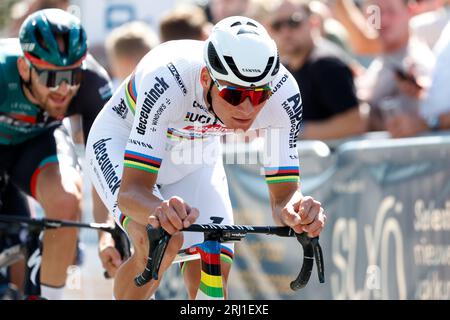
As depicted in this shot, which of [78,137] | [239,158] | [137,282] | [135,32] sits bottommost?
[137,282]

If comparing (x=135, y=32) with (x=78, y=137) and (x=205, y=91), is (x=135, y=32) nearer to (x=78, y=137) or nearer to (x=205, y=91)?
(x=78, y=137)

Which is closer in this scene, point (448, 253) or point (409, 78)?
point (448, 253)

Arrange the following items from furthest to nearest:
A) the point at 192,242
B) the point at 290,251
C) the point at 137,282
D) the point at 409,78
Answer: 1. the point at 290,251
2. the point at 409,78
3. the point at 192,242
4. the point at 137,282

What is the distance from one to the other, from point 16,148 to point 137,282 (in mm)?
2594

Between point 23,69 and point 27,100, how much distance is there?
225 mm

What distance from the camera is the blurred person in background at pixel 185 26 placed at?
934 cm

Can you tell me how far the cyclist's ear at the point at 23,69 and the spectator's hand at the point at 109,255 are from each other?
116cm

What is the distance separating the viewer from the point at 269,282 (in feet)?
30.7

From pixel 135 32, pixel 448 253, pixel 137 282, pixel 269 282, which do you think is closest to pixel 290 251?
pixel 269 282

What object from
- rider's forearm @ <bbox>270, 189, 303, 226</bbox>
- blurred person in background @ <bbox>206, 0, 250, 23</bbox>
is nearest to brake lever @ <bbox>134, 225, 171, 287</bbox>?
rider's forearm @ <bbox>270, 189, 303, 226</bbox>

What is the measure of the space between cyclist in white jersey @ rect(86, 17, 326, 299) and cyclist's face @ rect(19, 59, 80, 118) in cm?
48

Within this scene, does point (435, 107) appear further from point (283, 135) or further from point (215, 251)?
point (215, 251)

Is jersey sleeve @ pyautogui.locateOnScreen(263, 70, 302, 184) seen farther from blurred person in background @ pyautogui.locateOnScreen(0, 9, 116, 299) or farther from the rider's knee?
the rider's knee

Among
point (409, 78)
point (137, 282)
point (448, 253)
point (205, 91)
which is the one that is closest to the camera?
point (137, 282)
